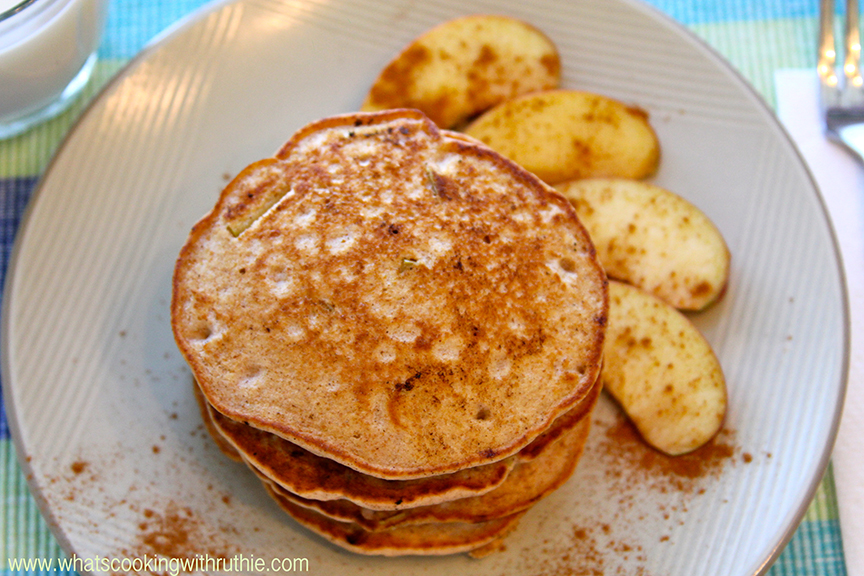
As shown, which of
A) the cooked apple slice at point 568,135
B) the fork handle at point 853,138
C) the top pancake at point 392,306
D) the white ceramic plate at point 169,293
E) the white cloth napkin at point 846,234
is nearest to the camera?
the top pancake at point 392,306

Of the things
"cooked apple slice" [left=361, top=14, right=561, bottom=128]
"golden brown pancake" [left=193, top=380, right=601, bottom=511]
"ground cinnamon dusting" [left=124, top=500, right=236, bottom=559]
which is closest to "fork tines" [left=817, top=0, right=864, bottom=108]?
"cooked apple slice" [left=361, top=14, right=561, bottom=128]

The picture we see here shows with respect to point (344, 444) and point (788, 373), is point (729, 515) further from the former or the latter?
point (344, 444)

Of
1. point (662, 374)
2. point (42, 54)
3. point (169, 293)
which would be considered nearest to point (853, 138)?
point (662, 374)

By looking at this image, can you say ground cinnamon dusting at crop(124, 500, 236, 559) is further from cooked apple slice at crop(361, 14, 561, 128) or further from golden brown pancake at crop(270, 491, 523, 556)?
cooked apple slice at crop(361, 14, 561, 128)

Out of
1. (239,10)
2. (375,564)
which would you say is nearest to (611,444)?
(375,564)

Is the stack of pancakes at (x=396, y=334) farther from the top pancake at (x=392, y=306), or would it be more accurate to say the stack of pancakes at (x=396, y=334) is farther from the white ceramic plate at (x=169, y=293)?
the white ceramic plate at (x=169, y=293)

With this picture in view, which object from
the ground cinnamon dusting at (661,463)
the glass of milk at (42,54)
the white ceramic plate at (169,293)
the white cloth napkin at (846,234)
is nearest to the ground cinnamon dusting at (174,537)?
the white ceramic plate at (169,293)
